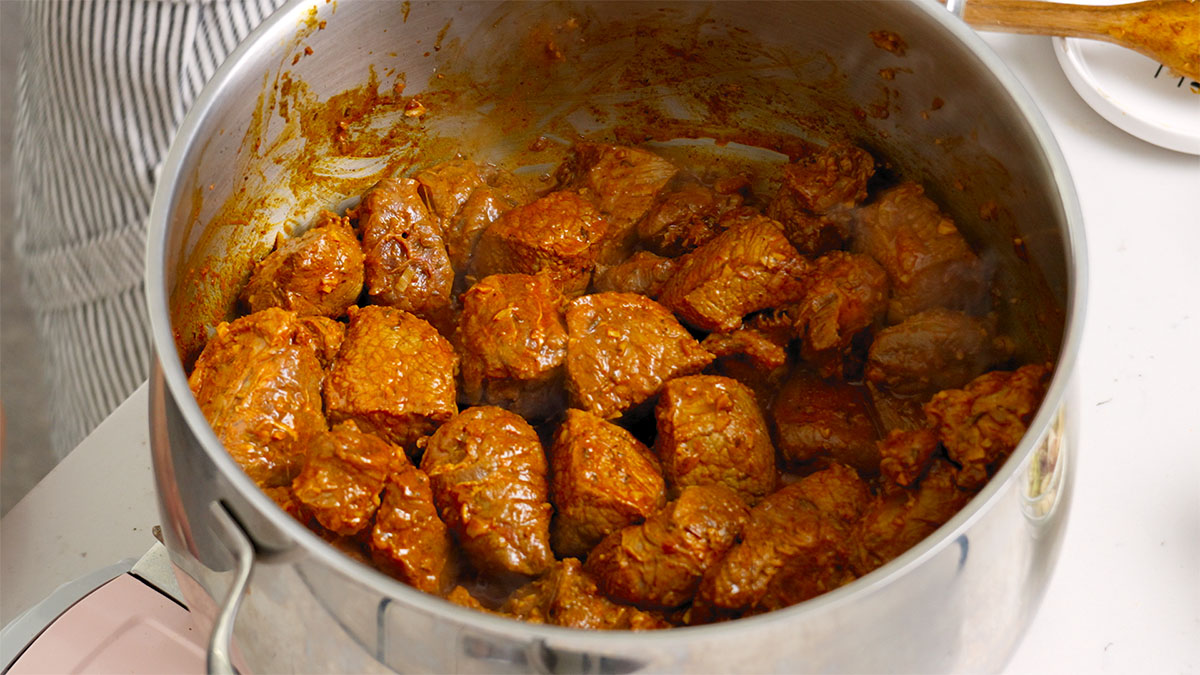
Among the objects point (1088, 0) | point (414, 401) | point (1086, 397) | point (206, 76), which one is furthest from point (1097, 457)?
point (206, 76)

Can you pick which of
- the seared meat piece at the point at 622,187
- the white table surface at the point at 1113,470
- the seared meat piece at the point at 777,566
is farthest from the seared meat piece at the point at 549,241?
the white table surface at the point at 1113,470

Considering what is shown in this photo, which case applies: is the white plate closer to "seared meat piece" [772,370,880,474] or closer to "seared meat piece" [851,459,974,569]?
"seared meat piece" [772,370,880,474]

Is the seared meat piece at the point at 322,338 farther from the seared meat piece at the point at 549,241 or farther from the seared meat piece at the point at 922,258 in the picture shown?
the seared meat piece at the point at 922,258

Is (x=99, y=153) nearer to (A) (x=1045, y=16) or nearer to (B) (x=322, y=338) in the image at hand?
(B) (x=322, y=338)

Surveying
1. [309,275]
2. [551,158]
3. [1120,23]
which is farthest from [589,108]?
[1120,23]

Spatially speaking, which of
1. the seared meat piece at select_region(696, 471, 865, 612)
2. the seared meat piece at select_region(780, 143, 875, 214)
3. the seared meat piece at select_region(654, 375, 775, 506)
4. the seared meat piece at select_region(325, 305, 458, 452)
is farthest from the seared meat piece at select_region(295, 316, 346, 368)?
the seared meat piece at select_region(780, 143, 875, 214)
